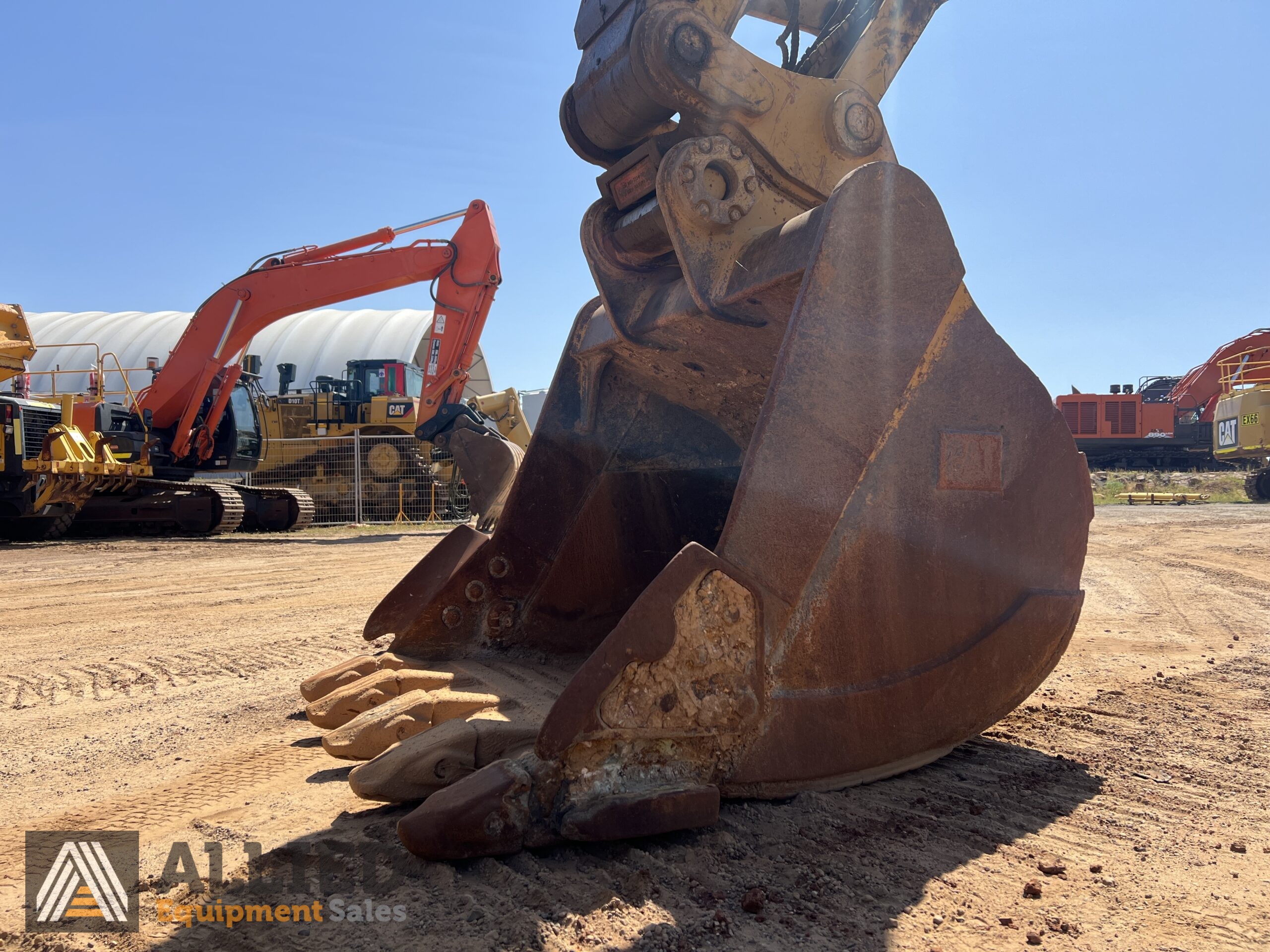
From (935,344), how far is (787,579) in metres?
0.73

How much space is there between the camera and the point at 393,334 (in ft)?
123

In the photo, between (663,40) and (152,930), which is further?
(663,40)

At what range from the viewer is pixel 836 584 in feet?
6.73

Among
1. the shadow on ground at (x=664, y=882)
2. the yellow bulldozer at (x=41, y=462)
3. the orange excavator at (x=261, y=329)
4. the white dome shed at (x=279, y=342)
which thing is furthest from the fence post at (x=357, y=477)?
the white dome shed at (x=279, y=342)

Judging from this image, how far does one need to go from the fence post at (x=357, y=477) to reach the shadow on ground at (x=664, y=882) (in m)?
15.2

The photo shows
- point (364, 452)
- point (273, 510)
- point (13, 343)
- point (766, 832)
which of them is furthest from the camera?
point (364, 452)

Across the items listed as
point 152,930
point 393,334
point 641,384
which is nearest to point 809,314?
point 641,384

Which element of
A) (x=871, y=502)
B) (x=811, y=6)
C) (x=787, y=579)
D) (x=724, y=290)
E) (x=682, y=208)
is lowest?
(x=787, y=579)

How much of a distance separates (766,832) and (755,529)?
0.66 metres

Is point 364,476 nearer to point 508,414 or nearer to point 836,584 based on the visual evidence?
point 508,414

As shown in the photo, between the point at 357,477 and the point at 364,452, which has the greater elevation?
the point at 364,452

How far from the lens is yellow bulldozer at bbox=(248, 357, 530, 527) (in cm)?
1689

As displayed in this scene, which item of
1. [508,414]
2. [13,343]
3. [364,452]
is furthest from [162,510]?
[508,414]

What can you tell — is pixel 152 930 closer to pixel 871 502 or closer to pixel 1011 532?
pixel 871 502
